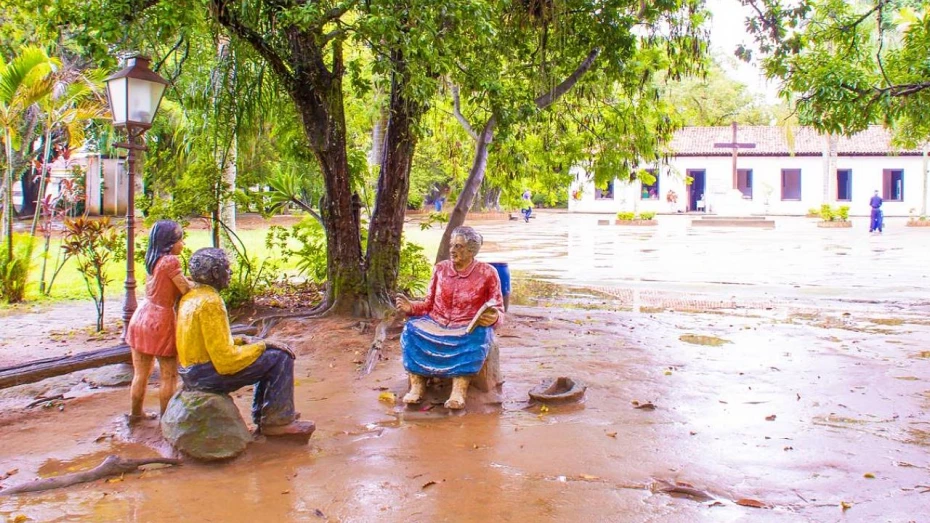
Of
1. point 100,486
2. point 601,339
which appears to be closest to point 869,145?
point 601,339

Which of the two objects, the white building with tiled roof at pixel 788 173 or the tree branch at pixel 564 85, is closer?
the tree branch at pixel 564 85

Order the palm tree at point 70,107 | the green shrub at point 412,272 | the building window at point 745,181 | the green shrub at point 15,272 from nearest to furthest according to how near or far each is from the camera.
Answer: the green shrub at point 412,272, the green shrub at point 15,272, the palm tree at point 70,107, the building window at point 745,181

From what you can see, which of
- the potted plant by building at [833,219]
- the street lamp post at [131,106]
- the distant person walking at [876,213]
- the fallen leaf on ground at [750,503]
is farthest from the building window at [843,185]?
the fallen leaf on ground at [750,503]

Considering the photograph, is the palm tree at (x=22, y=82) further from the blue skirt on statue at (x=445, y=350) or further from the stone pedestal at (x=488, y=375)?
the stone pedestal at (x=488, y=375)

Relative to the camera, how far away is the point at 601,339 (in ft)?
27.1

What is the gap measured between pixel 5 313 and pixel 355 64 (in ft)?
21.3

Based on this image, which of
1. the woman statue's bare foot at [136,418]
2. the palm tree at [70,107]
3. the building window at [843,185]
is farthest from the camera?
the building window at [843,185]

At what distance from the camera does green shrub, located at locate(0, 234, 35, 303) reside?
36.9 ft

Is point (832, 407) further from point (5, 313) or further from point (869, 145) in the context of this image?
point (869, 145)

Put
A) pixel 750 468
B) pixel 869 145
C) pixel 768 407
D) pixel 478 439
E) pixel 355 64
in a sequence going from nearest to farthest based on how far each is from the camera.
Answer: pixel 750 468
pixel 478 439
pixel 768 407
pixel 355 64
pixel 869 145

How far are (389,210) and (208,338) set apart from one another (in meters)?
5.00

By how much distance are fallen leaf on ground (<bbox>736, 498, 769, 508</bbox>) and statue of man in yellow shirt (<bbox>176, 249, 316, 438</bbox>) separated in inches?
101

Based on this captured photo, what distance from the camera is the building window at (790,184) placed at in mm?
42500

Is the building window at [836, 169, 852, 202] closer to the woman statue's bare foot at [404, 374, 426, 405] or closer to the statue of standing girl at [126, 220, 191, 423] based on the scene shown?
the woman statue's bare foot at [404, 374, 426, 405]
